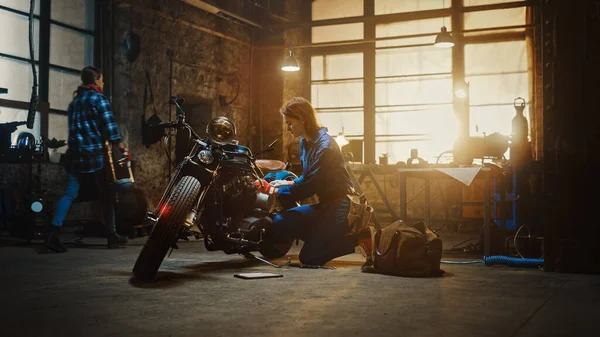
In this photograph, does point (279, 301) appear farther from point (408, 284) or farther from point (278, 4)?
point (278, 4)

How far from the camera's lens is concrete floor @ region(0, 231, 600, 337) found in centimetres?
281

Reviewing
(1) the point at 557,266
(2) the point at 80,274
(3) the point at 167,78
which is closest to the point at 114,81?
(3) the point at 167,78

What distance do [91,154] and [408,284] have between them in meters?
3.60

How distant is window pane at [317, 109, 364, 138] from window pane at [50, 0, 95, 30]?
15.5 ft

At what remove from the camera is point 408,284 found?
164 inches

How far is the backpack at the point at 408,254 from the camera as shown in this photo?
459 centimetres

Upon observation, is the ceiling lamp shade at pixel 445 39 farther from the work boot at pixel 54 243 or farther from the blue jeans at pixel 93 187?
the work boot at pixel 54 243

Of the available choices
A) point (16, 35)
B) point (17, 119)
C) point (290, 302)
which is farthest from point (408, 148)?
point (290, 302)

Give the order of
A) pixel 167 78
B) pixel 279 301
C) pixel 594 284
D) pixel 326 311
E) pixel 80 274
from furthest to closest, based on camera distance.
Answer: pixel 167 78
pixel 80 274
pixel 594 284
pixel 279 301
pixel 326 311

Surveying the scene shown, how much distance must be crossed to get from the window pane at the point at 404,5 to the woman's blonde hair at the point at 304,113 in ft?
25.2

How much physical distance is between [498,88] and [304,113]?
288 inches

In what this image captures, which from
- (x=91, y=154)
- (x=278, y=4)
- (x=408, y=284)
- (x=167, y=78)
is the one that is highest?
(x=278, y=4)

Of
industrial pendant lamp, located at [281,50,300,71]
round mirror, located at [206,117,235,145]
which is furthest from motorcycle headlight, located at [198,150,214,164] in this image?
industrial pendant lamp, located at [281,50,300,71]

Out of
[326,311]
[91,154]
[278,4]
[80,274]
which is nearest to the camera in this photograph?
[326,311]
